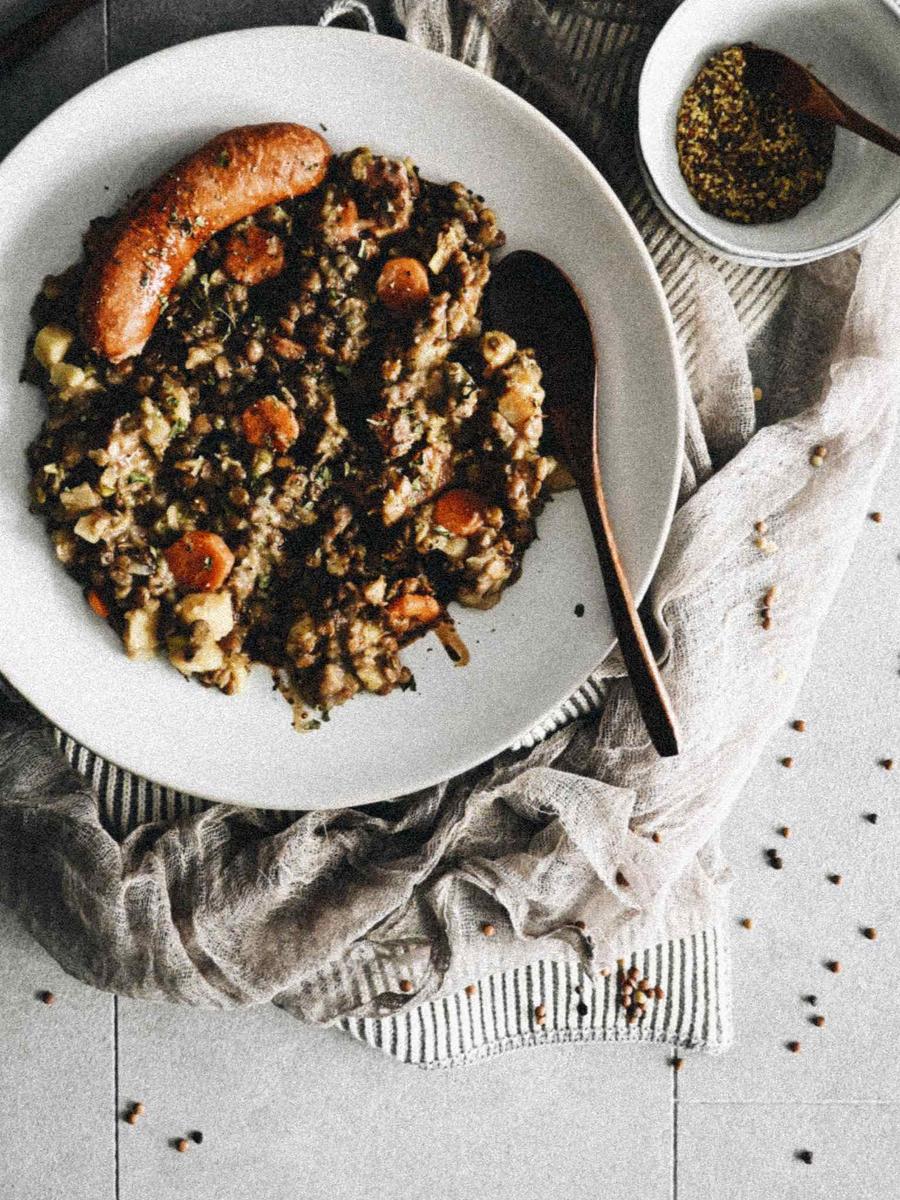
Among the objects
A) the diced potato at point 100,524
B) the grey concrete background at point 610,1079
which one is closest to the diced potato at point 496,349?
the diced potato at point 100,524

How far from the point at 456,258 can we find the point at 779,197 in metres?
0.77

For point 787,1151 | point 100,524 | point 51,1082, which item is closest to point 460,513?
point 100,524

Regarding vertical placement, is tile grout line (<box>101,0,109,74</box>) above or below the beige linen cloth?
above

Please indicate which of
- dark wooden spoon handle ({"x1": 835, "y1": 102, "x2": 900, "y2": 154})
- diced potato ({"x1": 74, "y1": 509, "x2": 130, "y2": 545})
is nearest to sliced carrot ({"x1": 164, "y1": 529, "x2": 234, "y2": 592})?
diced potato ({"x1": 74, "y1": 509, "x2": 130, "y2": 545})

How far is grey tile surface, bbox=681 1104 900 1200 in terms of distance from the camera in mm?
2906

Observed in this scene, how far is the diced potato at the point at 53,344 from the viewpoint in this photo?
2.19 metres

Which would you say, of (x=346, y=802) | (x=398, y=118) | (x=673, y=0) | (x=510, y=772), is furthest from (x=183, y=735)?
(x=673, y=0)

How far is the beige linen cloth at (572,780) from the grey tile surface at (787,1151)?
720 millimetres

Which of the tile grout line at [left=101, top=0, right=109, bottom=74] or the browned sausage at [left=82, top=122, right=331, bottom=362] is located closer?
the browned sausage at [left=82, top=122, right=331, bottom=362]

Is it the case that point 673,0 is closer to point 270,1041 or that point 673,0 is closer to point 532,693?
point 532,693

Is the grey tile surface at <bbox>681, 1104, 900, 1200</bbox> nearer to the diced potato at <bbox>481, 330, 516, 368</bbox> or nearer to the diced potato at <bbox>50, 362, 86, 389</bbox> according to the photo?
the diced potato at <bbox>481, 330, 516, 368</bbox>

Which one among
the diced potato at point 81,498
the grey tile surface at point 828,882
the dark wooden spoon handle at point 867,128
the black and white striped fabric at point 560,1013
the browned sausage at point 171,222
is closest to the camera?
the browned sausage at point 171,222

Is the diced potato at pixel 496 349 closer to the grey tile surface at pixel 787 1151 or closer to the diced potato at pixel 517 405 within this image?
the diced potato at pixel 517 405

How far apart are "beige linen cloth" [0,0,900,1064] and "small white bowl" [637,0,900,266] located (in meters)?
0.10
